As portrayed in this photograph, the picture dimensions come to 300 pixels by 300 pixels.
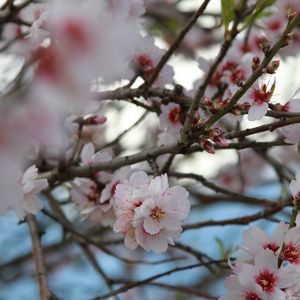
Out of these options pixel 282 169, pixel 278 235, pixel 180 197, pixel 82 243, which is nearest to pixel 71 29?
pixel 180 197

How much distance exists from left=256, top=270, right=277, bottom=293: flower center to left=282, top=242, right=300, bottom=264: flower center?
54 millimetres

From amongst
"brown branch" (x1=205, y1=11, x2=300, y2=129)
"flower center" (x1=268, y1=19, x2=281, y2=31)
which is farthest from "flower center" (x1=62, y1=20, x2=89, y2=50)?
"flower center" (x1=268, y1=19, x2=281, y2=31)

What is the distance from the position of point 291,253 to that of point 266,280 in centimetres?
8

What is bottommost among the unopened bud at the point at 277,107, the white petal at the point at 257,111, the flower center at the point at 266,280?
the flower center at the point at 266,280

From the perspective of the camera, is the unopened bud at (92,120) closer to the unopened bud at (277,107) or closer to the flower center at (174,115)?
the flower center at (174,115)

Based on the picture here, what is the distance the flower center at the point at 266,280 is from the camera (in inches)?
42.4

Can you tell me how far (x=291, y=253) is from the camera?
1125 mm

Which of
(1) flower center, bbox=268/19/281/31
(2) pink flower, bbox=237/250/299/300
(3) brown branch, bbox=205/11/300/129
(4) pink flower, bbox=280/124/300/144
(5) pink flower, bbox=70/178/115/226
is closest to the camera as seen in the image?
(3) brown branch, bbox=205/11/300/129

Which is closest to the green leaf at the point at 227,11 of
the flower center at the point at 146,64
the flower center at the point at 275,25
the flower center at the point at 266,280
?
the flower center at the point at 146,64

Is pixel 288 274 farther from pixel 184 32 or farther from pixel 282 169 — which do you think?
pixel 282 169

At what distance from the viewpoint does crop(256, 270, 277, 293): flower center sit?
108 centimetres

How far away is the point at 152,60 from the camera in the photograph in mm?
1460

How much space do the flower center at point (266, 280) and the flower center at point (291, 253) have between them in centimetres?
5

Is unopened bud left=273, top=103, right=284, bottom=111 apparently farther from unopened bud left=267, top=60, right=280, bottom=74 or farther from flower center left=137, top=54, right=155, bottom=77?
flower center left=137, top=54, right=155, bottom=77
